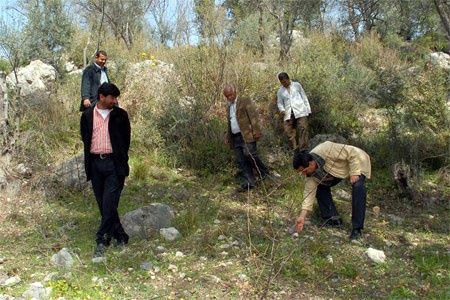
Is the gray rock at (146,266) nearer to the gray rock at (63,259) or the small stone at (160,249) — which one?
the small stone at (160,249)

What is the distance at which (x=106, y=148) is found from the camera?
4.23 meters

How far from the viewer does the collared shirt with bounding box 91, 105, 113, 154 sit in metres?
4.21

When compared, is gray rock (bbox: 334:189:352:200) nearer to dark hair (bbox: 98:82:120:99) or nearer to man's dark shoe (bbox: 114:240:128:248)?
man's dark shoe (bbox: 114:240:128:248)

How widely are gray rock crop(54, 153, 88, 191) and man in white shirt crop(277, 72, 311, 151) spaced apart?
130 inches

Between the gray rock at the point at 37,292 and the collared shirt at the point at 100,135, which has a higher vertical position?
the collared shirt at the point at 100,135

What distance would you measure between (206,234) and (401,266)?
194 cm

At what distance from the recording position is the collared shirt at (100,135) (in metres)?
4.21

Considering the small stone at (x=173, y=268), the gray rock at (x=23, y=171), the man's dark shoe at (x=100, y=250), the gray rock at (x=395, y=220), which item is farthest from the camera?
the gray rock at (x=23, y=171)

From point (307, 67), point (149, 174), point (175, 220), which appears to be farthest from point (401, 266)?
point (307, 67)

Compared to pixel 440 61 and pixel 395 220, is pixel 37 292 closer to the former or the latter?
pixel 395 220

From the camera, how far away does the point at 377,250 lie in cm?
418

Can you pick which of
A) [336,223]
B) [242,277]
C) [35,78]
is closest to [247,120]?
[336,223]

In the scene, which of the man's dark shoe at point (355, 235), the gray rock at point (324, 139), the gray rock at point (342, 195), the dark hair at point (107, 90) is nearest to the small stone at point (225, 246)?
the man's dark shoe at point (355, 235)

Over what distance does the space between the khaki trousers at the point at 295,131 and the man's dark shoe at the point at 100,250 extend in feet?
13.0
